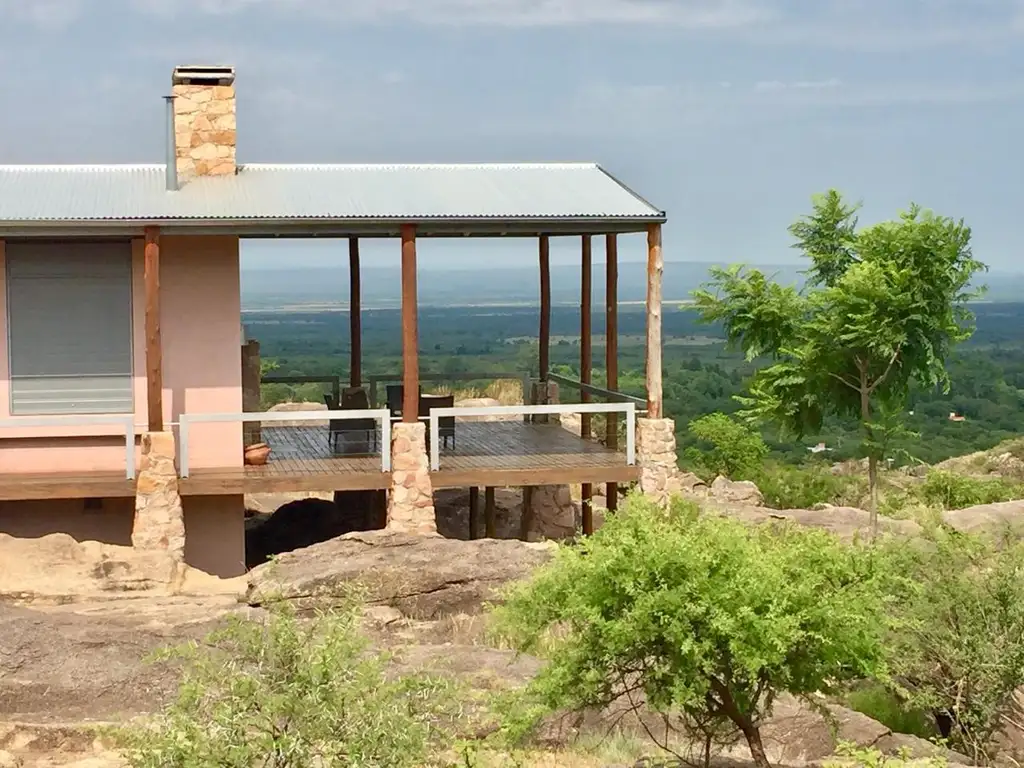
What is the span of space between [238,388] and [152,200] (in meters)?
2.28

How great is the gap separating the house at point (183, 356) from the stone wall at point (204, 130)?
0.05 m

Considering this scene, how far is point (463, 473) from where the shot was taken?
1588cm

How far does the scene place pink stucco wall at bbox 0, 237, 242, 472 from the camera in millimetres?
15930

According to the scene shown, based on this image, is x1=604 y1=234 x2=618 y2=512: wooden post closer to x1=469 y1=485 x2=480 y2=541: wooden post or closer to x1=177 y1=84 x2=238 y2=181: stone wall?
x1=469 y1=485 x2=480 y2=541: wooden post

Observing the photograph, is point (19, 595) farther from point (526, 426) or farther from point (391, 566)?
point (526, 426)

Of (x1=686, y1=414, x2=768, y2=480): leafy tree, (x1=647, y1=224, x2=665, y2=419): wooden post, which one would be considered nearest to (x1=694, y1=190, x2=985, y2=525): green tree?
(x1=647, y1=224, x2=665, y2=419): wooden post

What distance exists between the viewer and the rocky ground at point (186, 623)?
9523 mm

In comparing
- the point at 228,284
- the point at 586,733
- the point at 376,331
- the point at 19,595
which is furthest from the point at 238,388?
the point at 376,331

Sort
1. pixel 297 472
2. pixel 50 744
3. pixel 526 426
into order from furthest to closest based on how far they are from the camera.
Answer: pixel 526 426, pixel 297 472, pixel 50 744

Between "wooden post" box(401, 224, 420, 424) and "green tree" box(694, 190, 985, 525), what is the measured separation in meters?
3.61

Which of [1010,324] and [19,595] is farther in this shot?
[1010,324]

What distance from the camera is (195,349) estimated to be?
1623 centimetres

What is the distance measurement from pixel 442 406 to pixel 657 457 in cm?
294

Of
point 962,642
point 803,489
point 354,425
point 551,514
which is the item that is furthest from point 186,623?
point 803,489
